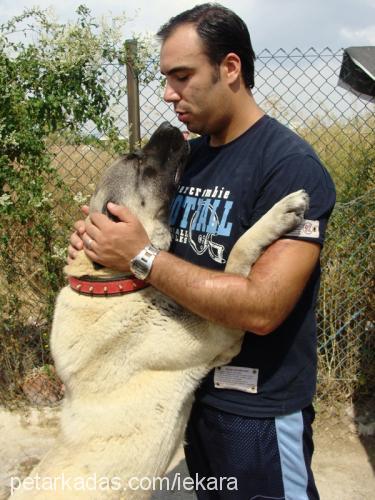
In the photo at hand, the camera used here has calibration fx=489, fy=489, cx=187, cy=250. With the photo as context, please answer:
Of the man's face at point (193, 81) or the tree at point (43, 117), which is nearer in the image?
the man's face at point (193, 81)

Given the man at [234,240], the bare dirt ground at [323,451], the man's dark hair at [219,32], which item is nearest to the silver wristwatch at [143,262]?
the man at [234,240]

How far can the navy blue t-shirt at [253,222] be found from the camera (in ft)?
5.50

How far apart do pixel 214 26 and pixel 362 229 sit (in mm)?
2747

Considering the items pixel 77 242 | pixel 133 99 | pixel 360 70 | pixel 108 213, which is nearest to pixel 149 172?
pixel 108 213

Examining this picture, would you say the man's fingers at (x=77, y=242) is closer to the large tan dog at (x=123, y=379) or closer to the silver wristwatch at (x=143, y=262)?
the large tan dog at (x=123, y=379)

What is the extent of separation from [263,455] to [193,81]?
1438 mm

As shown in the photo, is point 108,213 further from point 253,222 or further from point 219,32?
point 219,32

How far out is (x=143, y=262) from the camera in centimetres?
177

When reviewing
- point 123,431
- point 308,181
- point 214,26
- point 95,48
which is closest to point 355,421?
point 123,431

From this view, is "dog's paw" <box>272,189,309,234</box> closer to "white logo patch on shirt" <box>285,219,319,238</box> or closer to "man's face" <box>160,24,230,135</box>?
"white logo patch on shirt" <box>285,219,319,238</box>

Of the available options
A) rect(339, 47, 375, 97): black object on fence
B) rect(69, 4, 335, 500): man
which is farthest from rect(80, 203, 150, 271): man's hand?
rect(339, 47, 375, 97): black object on fence

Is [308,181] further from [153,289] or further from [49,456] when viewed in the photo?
[49,456]

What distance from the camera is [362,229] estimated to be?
13.5 feet

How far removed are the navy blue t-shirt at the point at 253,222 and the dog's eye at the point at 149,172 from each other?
1.10ft
